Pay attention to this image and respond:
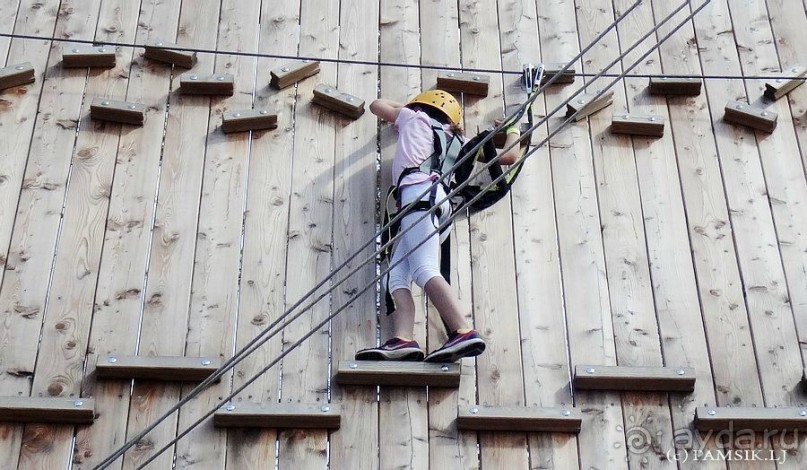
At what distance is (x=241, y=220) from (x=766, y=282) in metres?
2.44

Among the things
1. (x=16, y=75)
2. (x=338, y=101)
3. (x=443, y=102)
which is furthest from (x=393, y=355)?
(x=16, y=75)

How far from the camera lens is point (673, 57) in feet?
22.2

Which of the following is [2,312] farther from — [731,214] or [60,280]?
[731,214]

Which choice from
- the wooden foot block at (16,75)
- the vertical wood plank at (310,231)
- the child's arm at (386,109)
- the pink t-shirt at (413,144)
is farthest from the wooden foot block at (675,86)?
the wooden foot block at (16,75)

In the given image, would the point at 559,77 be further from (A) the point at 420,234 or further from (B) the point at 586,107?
(A) the point at 420,234

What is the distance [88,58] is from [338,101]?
53.2 inches

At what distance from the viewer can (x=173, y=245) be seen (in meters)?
5.85

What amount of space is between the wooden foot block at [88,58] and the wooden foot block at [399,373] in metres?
2.31

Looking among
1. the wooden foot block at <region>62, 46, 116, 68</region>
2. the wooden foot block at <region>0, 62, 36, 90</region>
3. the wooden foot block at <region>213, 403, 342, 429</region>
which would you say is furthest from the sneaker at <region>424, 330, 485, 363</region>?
the wooden foot block at <region>0, 62, 36, 90</region>

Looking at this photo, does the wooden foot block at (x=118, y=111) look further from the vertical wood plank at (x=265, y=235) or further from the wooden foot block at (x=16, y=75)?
the vertical wood plank at (x=265, y=235)

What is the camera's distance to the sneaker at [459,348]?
518cm

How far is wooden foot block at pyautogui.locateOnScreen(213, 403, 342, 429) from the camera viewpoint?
17.1 feet

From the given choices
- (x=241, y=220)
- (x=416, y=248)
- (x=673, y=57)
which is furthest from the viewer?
(x=673, y=57)

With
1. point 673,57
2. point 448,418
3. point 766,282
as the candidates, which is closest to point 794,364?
point 766,282
